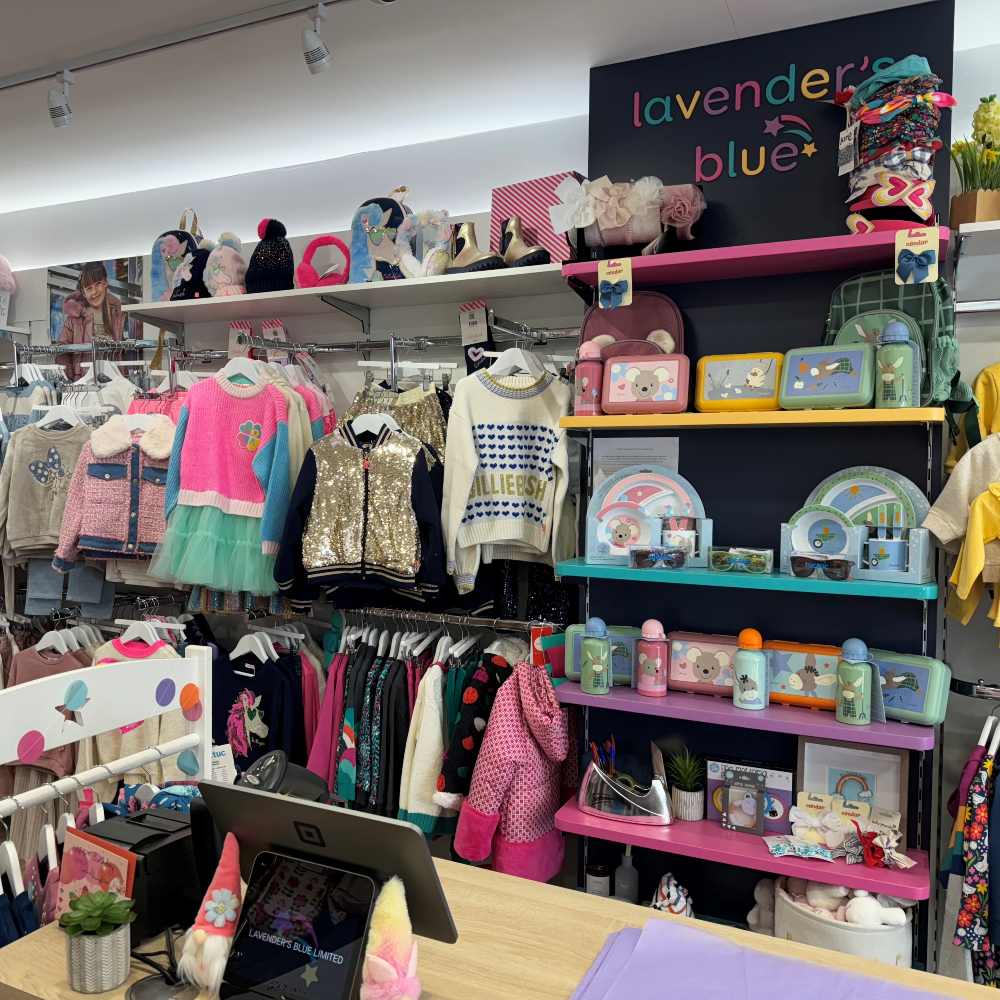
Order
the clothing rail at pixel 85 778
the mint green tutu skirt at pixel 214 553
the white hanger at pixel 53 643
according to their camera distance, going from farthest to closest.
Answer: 1. the white hanger at pixel 53 643
2. the mint green tutu skirt at pixel 214 553
3. the clothing rail at pixel 85 778

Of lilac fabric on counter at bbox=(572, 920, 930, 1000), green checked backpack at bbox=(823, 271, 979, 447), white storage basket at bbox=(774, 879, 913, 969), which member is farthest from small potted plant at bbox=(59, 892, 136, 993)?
green checked backpack at bbox=(823, 271, 979, 447)

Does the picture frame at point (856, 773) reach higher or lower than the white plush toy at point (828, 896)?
higher

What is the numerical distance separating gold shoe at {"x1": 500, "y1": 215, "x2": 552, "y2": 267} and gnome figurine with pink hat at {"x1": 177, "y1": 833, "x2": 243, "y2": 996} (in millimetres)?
2110

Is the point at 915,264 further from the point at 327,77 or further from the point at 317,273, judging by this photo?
the point at 317,273

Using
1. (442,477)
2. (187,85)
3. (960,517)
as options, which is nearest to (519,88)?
(187,85)

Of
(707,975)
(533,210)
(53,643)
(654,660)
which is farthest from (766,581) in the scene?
(53,643)

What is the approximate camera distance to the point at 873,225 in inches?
86.0

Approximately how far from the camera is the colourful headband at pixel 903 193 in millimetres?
2125

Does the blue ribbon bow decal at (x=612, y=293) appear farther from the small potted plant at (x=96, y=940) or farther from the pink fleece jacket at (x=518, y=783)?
the small potted plant at (x=96, y=940)

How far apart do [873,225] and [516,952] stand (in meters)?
1.89

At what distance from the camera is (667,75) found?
2605mm

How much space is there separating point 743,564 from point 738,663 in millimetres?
270

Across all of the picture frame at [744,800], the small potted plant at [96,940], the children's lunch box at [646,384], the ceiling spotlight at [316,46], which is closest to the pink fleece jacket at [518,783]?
the picture frame at [744,800]

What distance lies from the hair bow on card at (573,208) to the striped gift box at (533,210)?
0.37m
